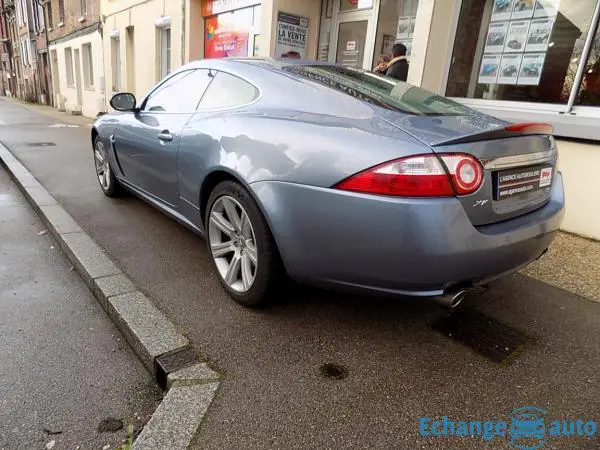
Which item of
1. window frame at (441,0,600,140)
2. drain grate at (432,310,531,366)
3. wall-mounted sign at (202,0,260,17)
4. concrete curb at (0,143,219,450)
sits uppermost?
wall-mounted sign at (202,0,260,17)

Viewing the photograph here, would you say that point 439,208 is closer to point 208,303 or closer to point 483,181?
point 483,181

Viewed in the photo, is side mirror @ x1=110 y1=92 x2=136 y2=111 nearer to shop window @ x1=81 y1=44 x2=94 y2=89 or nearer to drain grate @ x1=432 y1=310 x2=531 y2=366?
drain grate @ x1=432 y1=310 x2=531 y2=366

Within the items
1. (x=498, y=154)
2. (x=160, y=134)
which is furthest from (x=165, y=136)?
(x=498, y=154)

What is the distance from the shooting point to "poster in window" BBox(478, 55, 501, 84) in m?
5.39

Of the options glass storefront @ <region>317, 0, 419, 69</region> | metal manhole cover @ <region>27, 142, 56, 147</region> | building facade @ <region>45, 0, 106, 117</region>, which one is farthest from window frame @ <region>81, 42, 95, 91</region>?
glass storefront @ <region>317, 0, 419, 69</region>

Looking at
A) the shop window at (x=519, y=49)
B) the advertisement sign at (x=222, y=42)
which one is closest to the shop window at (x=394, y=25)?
the shop window at (x=519, y=49)

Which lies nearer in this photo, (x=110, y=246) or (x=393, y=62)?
(x=110, y=246)

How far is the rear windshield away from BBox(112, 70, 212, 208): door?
94 centimetres

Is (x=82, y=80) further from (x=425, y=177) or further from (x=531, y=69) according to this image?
(x=425, y=177)

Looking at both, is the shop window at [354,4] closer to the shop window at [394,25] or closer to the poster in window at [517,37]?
the shop window at [394,25]

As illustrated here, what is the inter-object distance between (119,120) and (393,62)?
3421 millimetres

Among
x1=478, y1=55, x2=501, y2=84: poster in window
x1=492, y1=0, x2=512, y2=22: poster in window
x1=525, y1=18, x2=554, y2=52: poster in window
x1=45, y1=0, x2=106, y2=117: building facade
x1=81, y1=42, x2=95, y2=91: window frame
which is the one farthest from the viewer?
x1=81, y1=42, x2=95, y2=91: window frame

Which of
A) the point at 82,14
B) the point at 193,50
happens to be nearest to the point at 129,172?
the point at 193,50

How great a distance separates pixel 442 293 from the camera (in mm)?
1937
